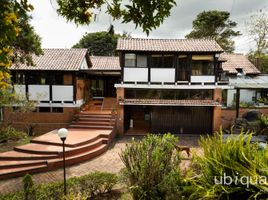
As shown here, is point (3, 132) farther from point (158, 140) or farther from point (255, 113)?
point (255, 113)

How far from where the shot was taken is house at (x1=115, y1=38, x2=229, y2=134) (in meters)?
16.5

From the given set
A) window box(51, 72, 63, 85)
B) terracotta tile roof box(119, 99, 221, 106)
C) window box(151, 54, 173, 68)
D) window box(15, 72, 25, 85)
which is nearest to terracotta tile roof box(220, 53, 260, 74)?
terracotta tile roof box(119, 99, 221, 106)

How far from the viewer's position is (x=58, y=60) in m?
17.6

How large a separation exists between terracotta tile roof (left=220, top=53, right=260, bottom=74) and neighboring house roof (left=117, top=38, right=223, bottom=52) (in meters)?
3.62

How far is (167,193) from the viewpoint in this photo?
5.99 meters

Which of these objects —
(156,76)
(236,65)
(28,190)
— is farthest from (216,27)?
(28,190)

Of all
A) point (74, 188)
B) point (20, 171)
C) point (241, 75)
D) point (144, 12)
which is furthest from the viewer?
point (241, 75)

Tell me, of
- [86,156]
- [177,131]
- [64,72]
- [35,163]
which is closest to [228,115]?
[177,131]

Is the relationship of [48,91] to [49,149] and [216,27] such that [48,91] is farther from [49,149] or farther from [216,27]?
[216,27]

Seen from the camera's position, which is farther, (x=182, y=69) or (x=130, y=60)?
(x=182, y=69)

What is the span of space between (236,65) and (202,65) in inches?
284

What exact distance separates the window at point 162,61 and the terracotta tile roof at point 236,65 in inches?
245

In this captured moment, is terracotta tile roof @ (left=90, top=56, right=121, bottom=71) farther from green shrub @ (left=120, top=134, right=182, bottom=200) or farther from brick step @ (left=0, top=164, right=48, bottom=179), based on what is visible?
green shrub @ (left=120, top=134, right=182, bottom=200)

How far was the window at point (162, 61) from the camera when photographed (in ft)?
54.6
